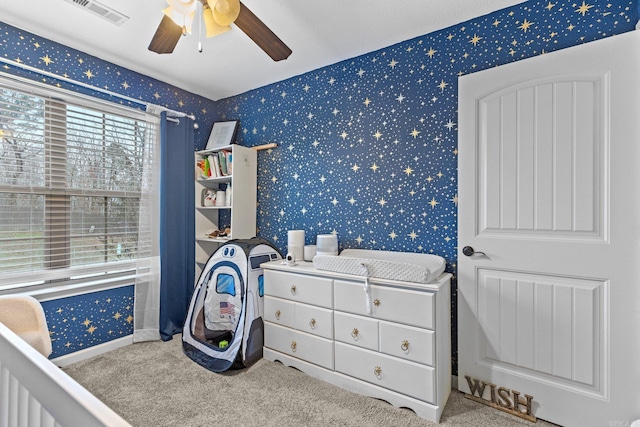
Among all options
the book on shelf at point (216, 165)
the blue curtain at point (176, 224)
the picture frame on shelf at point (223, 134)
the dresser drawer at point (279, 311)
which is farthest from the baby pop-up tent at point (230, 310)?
the picture frame on shelf at point (223, 134)

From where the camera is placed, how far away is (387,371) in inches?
73.4

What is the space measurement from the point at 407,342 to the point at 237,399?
1.08 metres

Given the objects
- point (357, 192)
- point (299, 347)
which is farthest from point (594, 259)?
point (299, 347)

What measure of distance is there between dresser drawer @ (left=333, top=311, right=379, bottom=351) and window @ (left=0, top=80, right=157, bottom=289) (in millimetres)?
1863

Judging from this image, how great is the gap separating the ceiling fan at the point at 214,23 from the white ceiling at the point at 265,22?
13.2 inches

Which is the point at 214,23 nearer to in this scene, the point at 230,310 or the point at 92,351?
the point at 230,310

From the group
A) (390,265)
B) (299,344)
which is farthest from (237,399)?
(390,265)

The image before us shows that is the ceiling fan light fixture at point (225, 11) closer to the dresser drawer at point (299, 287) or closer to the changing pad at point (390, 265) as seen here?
the changing pad at point (390, 265)

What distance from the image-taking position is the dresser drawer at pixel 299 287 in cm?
213

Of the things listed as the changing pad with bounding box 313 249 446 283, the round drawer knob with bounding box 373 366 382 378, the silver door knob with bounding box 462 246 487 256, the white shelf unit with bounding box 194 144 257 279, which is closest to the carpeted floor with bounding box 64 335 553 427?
the round drawer knob with bounding box 373 366 382 378

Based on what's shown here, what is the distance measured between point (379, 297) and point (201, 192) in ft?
7.08

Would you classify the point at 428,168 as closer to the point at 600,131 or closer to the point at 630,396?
the point at 600,131

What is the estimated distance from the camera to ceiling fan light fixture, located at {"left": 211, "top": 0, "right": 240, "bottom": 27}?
1.34m

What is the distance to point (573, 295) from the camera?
1629 mm
